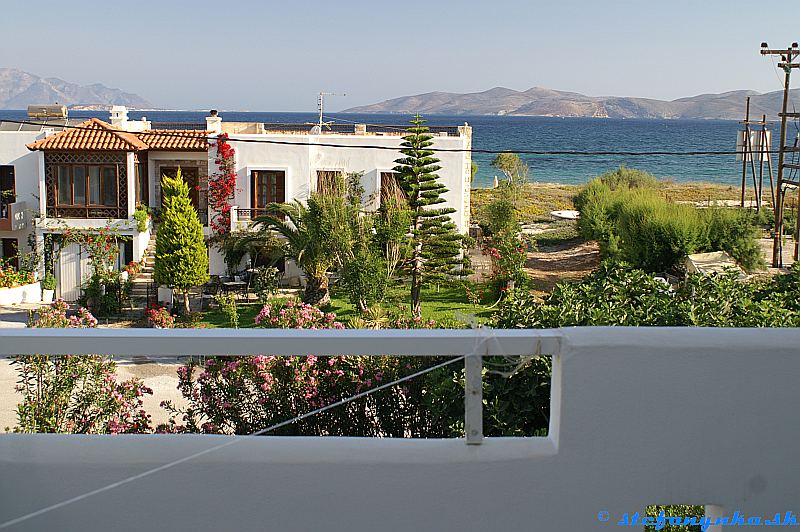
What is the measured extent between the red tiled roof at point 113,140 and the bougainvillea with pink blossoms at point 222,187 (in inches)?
23.5

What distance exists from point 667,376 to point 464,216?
64.7ft

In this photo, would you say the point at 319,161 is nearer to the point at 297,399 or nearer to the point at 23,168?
the point at 23,168

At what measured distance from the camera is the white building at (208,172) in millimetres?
21203

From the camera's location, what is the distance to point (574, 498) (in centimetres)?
192

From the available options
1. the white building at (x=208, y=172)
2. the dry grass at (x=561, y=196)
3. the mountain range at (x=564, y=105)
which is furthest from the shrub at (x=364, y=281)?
the mountain range at (x=564, y=105)

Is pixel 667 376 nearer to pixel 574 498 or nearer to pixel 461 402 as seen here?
pixel 574 498

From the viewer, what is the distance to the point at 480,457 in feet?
6.36

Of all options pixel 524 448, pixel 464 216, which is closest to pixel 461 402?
pixel 524 448

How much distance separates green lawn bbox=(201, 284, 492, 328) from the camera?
16.8 meters

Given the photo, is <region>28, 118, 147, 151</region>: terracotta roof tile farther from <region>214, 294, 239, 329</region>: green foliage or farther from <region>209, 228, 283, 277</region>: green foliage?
<region>214, 294, 239, 329</region>: green foliage

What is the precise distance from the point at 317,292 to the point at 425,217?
10.4ft

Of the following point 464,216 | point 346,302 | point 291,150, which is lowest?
point 346,302

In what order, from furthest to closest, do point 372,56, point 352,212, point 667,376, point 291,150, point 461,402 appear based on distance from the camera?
point 372,56, point 291,150, point 352,212, point 461,402, point 667,376

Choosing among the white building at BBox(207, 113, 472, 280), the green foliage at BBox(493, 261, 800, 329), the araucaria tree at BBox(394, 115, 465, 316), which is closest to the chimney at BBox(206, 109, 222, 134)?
the white building at BBox(207, 113, 472, 280)
